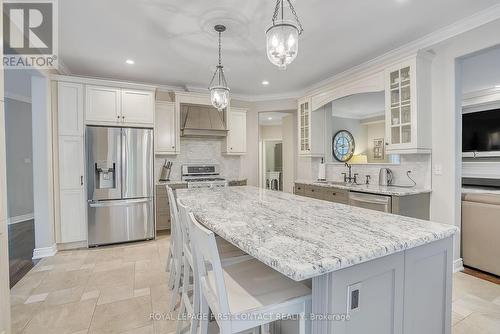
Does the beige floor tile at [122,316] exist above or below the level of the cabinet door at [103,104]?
below

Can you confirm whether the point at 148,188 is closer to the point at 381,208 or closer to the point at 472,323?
the point at 381,208

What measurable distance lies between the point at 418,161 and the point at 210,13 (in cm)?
306

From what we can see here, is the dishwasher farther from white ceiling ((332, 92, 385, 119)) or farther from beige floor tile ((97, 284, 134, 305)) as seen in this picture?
beige floor tile ((97, 284, 134, 305))

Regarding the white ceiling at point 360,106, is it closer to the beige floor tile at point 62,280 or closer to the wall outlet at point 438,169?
the wall outlet at point 438,169

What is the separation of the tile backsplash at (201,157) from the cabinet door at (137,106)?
0.96 metres

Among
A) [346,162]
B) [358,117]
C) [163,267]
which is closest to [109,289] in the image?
[163,267]

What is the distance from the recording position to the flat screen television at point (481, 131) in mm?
5035

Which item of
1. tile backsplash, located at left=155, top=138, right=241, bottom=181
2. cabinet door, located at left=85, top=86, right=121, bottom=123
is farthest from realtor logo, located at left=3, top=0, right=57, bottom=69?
tile backsplash, located at left=155, top=138, right=241, bottom=181

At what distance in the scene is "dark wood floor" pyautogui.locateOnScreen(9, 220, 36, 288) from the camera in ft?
9.28

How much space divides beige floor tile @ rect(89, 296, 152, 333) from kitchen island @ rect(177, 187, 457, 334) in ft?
3.78

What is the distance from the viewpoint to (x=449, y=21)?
2.60 metres

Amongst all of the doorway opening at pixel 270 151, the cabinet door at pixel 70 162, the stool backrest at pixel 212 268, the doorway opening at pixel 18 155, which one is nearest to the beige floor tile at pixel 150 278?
the stool backrest at pixel 212 268

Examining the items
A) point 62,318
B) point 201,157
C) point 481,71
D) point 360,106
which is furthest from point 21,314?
point 481,71

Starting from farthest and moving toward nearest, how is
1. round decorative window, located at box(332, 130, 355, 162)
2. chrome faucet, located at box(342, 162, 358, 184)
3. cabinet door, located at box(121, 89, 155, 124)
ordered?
round decorative window, located at box(332, 130, 355, 162), chrome faucet, located at box(342, 162, 358, 184), cabinet door, located at box(121, 89, 155, 124)
